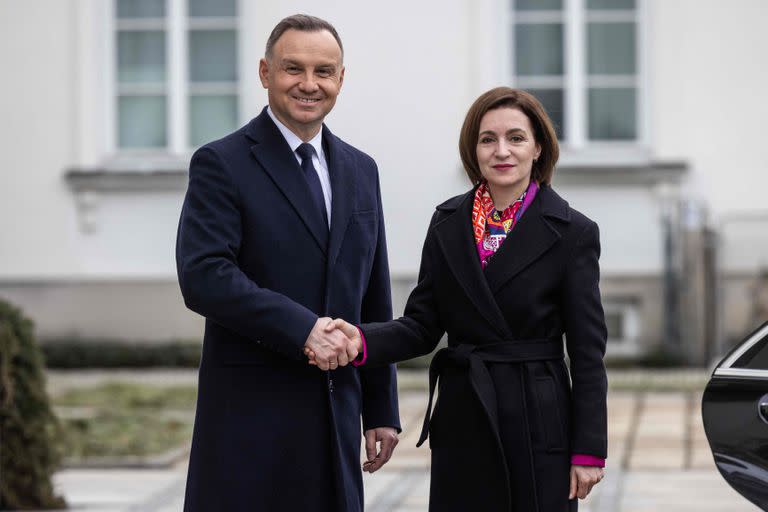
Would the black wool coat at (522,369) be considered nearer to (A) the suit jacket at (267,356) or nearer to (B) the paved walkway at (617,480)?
(A) the suit jacket at (267,356)

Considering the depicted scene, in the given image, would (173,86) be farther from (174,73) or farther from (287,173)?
(287,173)

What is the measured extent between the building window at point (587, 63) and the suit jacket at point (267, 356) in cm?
954

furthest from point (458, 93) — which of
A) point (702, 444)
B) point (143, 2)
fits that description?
point (702, 444)

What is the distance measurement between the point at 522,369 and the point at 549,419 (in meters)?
0.13

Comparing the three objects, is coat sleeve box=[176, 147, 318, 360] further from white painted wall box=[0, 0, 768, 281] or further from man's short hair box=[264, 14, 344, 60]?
white painted wall box=[0, 0, 768, 281]

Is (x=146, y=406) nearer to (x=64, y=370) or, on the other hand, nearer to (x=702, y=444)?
(x=64, y=370)

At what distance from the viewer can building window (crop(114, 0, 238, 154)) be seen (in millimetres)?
13609

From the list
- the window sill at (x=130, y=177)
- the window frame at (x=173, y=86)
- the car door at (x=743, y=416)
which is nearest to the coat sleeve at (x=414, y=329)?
the car door at (x=743, y=416)

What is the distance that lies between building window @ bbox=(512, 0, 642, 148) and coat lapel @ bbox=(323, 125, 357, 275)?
9350 mm

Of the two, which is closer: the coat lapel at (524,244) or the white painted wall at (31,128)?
the coat lapel at (524,244)

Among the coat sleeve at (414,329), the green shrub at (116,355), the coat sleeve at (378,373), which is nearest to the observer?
the coat sleeve at (414,329)

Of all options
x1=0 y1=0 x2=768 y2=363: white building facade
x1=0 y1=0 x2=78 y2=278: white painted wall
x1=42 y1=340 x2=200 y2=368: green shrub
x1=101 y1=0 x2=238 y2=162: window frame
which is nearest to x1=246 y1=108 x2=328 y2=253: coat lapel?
x1=0 y1=0 x2=768 y2=363: white building facade

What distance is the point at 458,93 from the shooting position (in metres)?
13.3

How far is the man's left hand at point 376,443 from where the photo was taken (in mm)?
4242
